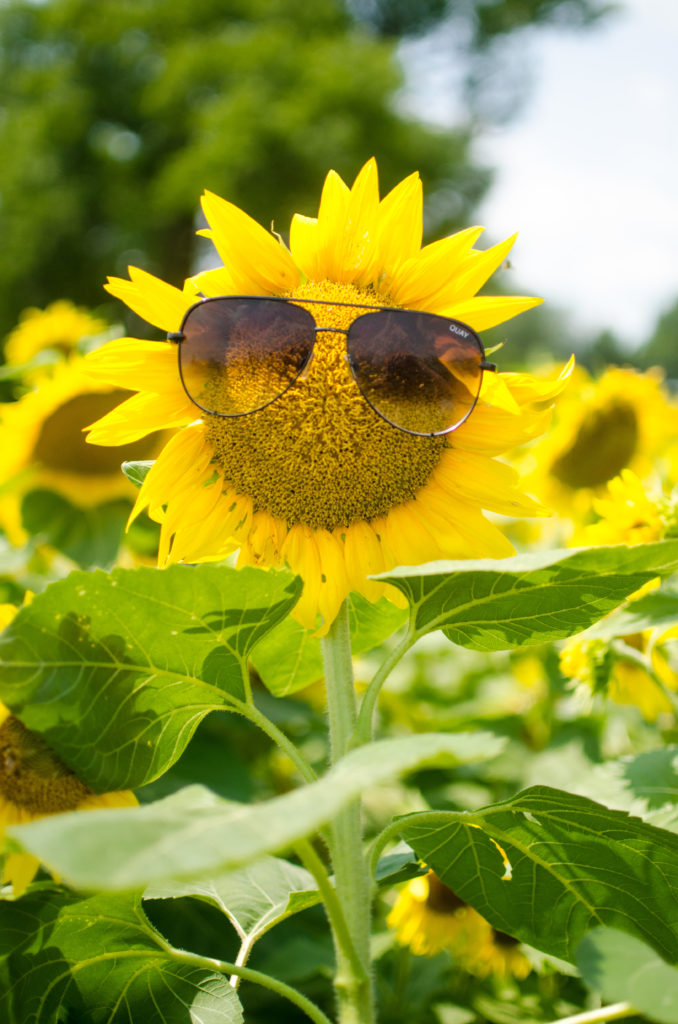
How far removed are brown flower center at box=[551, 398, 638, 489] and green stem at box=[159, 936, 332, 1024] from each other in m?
1.53

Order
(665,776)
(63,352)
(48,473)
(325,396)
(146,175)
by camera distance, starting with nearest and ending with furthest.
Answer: (325,396)
(665,776)
(48,473)
(63,352)
(146,175)

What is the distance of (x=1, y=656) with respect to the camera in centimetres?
60

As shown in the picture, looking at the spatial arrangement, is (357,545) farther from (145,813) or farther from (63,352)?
(63,352)

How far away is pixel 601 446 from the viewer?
6.50 ft

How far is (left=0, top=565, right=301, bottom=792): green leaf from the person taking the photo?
0.60 meters

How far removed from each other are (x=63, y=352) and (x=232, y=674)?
2280 millimetres

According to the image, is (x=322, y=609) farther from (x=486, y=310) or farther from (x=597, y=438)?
(x=597, y=438)

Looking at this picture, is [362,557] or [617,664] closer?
[362,557]

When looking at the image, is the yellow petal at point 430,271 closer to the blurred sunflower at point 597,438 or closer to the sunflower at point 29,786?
the sunflower at point 29,786

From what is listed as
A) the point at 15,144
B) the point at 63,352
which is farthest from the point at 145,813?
the point at 15,144

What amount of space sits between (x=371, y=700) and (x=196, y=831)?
30 centimetres

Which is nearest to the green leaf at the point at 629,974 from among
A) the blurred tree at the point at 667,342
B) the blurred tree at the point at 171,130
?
the blurred tree at the point at 171,130

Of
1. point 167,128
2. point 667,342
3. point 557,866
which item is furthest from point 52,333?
point 667,342

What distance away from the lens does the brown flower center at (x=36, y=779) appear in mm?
715
